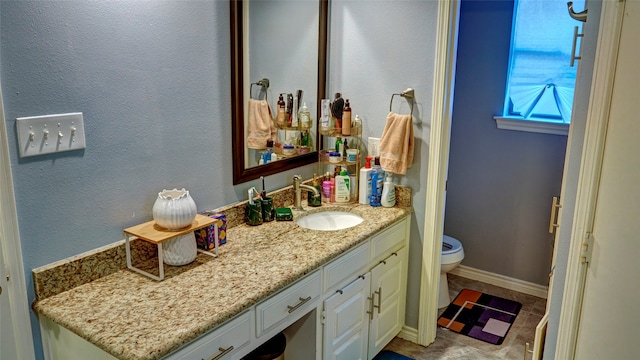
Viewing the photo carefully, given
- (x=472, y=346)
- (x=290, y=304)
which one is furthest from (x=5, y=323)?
(x=472, y=346)

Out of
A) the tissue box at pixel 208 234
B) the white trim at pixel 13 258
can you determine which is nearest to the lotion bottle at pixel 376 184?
the tissue box at pixel 208 234

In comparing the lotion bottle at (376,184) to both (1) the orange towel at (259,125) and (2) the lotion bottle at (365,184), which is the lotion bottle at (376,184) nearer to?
(2) the lotion bottle at (365,184)

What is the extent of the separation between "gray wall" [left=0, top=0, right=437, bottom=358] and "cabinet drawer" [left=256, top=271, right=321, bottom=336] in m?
0.55

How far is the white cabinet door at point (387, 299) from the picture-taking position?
2533 millimetres

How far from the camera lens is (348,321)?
2.33 metres

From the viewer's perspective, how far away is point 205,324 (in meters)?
1.56

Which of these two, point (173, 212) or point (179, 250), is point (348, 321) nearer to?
point (179, 250)

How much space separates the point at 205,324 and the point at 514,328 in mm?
2141

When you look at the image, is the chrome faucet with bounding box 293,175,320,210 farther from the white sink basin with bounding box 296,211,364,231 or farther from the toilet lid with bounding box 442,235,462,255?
the toilet lid with bounding box 442,235,462,255

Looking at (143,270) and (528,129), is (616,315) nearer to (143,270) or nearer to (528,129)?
(143,270)

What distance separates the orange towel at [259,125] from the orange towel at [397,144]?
576 millimetres

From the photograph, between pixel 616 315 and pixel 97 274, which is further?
pixel 97 274

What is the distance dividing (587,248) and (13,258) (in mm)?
1799

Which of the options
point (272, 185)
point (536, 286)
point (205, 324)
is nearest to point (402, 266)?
point (272, 185)
